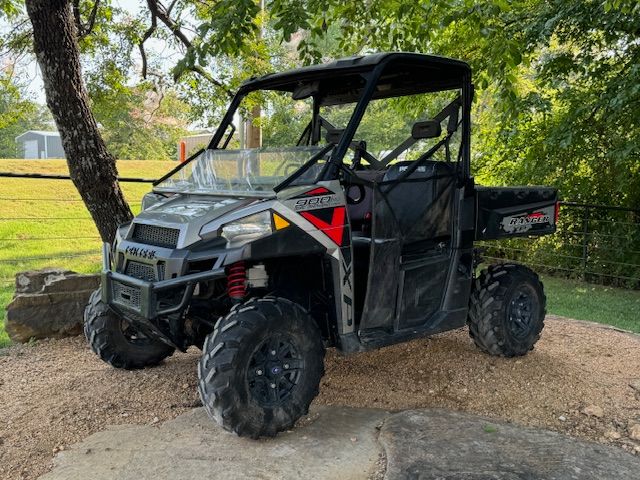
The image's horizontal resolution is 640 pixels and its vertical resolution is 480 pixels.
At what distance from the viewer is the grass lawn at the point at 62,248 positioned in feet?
28.4

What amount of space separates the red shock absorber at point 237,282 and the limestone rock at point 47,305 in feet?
8.53

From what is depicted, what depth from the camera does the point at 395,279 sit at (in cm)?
423

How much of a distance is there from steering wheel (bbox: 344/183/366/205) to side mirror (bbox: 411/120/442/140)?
904mm

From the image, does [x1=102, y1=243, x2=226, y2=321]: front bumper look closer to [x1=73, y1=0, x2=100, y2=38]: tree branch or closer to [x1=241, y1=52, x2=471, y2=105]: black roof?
[x1=241, y1=52, x2=471, y2=105]: black roof

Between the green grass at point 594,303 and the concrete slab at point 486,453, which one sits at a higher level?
the concrete slab at point 486,453

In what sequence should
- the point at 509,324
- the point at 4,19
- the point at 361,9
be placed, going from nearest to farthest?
the point at 509,324, the point at 361,9, the point at 4,19

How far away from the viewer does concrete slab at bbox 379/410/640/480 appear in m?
3.30

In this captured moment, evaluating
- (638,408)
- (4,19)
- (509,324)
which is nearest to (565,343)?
(509,324)

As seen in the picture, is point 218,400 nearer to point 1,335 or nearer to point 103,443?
point 103,443

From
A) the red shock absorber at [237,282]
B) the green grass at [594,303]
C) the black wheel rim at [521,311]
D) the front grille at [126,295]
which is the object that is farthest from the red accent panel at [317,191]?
the green grass at [594,303]

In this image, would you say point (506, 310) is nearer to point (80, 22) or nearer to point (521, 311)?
point (521, 311)

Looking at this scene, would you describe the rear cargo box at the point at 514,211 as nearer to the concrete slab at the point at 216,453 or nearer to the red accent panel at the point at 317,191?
the red accent panel at the point at 317,191

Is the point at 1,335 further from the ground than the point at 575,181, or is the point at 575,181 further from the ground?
the point at 575,181

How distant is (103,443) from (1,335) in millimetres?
3376
